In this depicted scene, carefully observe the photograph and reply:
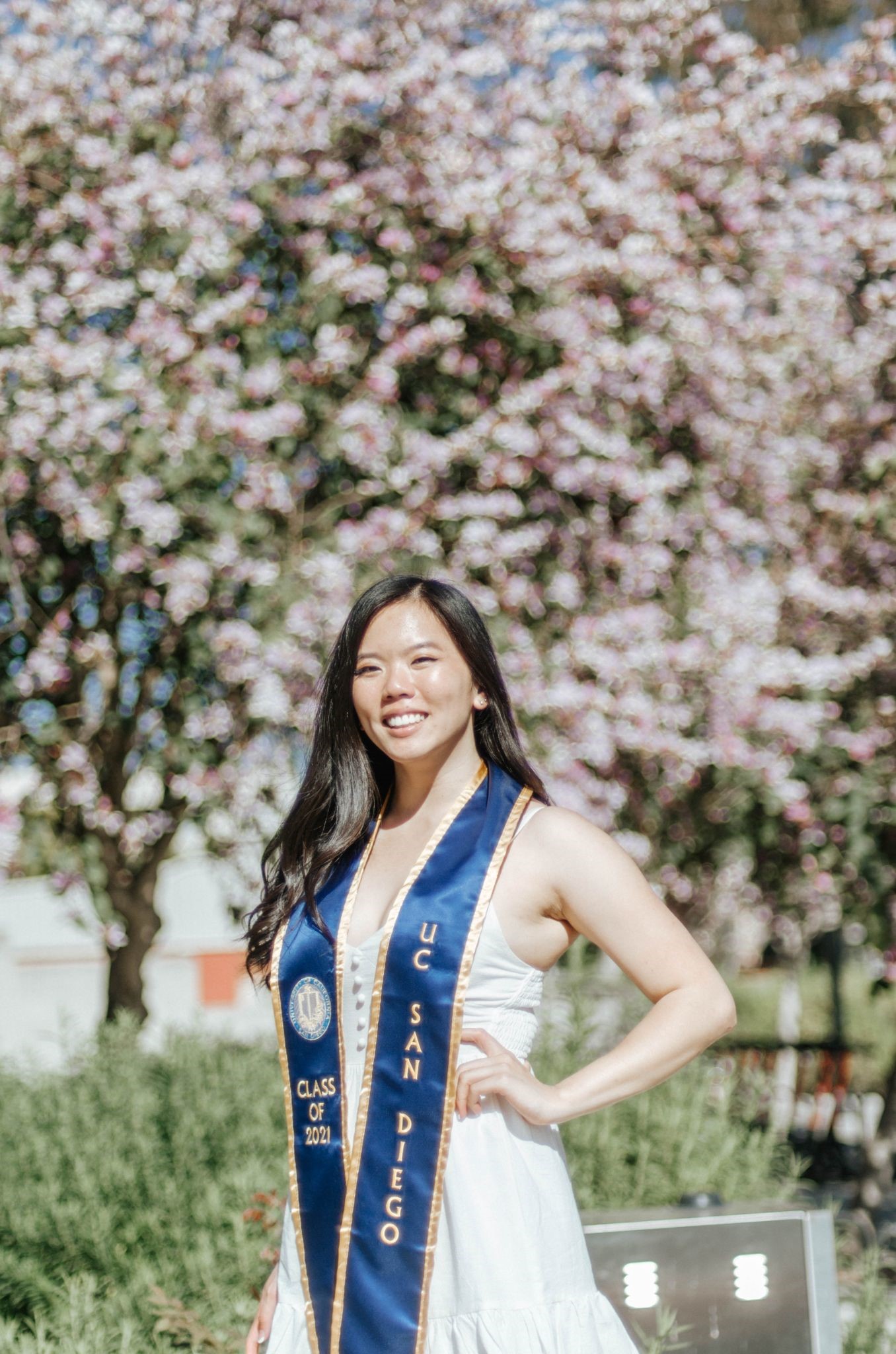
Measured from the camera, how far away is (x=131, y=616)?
17.7 ft

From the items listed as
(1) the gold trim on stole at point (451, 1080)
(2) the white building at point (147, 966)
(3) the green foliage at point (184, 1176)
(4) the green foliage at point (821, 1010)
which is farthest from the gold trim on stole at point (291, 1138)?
(4) the green foliage at point (821, 1010)

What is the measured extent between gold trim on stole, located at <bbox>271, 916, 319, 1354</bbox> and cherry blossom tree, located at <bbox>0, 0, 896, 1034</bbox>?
318 centimetres

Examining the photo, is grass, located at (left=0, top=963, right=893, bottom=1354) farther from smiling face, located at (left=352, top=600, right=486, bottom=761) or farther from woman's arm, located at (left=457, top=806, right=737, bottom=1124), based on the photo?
smiling face, located at (left=352, top=600, right=486, bottom=761)

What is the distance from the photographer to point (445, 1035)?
5.75 feet

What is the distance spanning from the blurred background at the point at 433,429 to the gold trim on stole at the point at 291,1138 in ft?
8.07

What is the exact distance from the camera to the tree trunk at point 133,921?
558 cm

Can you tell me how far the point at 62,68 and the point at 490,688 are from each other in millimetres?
4242

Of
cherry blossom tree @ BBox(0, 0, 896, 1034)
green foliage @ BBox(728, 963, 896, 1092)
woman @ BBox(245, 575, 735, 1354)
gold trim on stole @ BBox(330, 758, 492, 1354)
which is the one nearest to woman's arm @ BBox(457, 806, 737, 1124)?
woman @ BBox(245, 575, 735, 1354)

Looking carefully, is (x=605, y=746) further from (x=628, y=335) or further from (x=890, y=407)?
(x=890, y=407)

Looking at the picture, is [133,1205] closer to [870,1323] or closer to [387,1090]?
[870,1323]

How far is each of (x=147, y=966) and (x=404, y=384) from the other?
27.8ft

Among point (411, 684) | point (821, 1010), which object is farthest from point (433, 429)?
point (821, 1010)

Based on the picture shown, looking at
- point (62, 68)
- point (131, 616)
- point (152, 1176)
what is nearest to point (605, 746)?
point (131, 616)

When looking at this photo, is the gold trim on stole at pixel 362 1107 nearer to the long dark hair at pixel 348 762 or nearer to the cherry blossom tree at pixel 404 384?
the long dark hair at pixel 348 762
